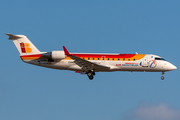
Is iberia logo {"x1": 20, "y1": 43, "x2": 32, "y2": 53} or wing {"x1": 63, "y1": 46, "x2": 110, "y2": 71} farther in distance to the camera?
iberia logo {"x1": 20, "y1": 43, "x2": 32, "y2": 53}

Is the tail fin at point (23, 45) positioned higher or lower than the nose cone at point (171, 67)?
higher

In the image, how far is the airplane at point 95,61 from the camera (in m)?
36.9

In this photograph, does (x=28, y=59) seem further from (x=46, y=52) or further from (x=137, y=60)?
(x=137, y=60)

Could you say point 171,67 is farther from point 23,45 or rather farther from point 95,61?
point 23,45

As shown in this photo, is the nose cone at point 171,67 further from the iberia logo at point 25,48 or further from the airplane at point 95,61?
the iberia logo at point 25,48

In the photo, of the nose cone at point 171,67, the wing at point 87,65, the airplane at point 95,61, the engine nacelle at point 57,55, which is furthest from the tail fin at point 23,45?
the nose cone at point 171,67

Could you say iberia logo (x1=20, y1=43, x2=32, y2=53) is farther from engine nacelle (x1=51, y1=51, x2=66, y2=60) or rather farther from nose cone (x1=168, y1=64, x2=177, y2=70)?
nose cone (x1=168, y1=64, x2=177, y2=70)

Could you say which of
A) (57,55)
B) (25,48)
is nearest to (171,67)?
(57,55)

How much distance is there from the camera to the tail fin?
3812 centimetres

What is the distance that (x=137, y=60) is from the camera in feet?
123

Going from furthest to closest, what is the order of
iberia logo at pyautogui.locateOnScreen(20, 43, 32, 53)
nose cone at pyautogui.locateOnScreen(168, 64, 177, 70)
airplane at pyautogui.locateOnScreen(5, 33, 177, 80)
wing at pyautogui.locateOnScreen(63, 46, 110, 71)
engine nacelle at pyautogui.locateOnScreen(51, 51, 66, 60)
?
iberia logo at pyautogui.locateOnScreen(20, 43, 32, 53) → nose cone at pyautogui.locateOnScreen(168, 64, 177, 70) → airplane at pyautogui.locateOnScreen(5, 33, 177, 80) → engine nacelle at pyautogui.locateOnScreen(51, 51, 66, 60) → wing at pyautogui.locateOnScreen(63, 46, 110, 71)

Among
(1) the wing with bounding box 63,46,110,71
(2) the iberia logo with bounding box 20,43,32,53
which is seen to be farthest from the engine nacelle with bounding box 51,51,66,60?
(2) the iberia logo with bounding box 20,43,32,53

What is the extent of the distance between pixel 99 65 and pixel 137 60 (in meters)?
5.03

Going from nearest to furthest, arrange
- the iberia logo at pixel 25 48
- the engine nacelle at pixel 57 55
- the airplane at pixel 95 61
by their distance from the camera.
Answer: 1. the engine nacelle at pixel 57 55
2. the airplane at pixel 95 61
3. the iberia logo at pixel 25 48
